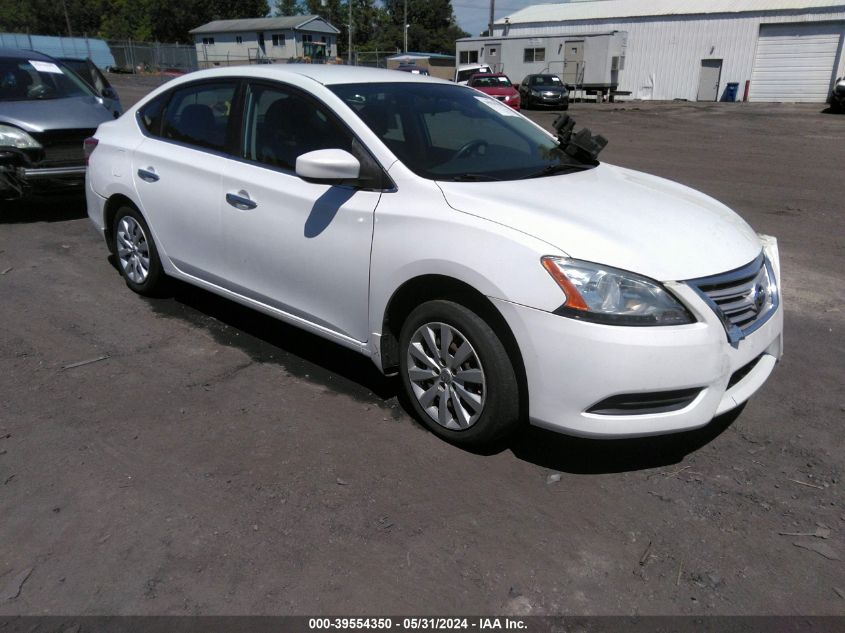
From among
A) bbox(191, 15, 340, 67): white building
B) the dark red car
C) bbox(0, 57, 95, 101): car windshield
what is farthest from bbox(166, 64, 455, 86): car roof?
bbox(191, 15, 340, 67): white building

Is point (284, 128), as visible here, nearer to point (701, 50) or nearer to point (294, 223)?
point (294, 223)

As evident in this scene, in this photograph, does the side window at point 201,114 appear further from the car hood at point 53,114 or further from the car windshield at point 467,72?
the car windshield at point 467,72

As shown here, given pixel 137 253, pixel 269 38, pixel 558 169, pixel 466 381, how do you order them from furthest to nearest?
A: pixel 269 38, pixel 137 253, pixel 558 169, pixel 466 381

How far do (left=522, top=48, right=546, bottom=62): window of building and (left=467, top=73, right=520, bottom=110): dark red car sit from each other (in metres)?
12.3

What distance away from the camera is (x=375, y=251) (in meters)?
3.42

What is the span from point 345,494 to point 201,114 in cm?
286

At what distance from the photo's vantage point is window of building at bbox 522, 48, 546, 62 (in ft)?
120

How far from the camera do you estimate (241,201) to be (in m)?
4.08


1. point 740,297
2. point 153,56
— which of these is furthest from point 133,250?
point 153,56

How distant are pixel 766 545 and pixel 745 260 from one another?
4.12 feet

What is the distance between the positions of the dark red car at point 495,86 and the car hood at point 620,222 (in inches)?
825

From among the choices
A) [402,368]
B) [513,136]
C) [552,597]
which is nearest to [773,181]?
[513,136]

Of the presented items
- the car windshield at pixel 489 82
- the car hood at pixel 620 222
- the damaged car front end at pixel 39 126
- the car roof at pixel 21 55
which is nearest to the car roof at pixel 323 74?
the car hood at pixel 620 222

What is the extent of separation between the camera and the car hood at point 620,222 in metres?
2.91
